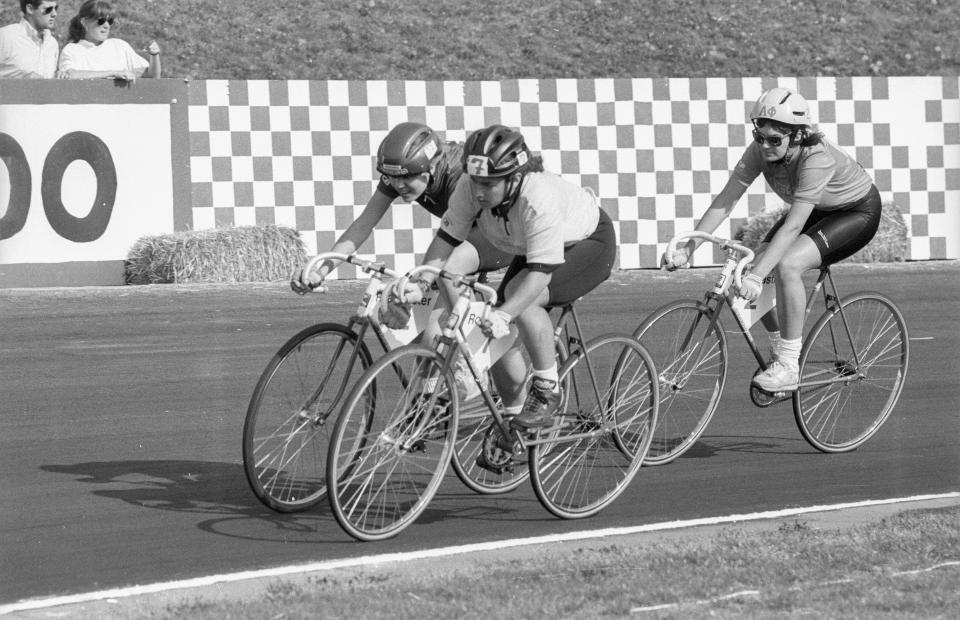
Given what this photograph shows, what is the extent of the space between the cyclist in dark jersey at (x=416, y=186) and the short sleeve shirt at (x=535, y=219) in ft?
0.59

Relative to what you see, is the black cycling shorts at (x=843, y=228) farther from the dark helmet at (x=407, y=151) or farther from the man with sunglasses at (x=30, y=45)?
the man with sunglasses at (x=30, y=45)

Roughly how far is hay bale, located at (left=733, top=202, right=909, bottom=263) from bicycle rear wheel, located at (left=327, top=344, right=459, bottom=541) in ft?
28.0

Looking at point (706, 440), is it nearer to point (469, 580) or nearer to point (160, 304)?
point (469, 580)

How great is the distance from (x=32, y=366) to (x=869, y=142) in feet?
28.1

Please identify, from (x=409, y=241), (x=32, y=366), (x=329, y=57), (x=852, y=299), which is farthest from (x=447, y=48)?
(x=852, y=299)

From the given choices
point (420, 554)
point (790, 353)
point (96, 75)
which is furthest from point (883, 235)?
point (420, 554)

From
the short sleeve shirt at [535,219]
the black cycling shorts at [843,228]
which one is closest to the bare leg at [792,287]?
the black cycling shorts at [843,228]

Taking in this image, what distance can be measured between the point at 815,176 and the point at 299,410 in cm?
271

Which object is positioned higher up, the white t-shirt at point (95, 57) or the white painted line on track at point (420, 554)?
the white t-shirt at point (95, 57)

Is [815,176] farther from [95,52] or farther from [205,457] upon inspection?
Answer: [95,52]

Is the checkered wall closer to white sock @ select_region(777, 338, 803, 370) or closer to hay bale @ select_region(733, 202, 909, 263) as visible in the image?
hay bale @ select_region(733, 202, 909, 263)

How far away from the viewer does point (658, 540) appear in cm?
552

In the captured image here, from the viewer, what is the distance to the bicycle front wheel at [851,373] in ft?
24.3

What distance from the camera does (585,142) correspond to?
1399cm
